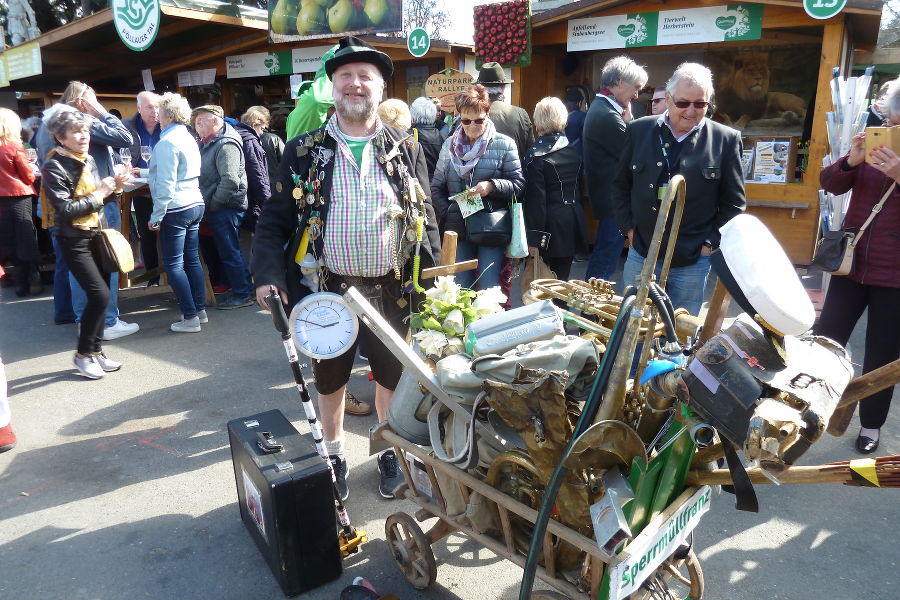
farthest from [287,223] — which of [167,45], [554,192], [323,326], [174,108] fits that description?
[167,45]

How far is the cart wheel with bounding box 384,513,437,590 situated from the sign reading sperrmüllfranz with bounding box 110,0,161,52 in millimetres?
7721

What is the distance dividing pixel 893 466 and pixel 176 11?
9485mm

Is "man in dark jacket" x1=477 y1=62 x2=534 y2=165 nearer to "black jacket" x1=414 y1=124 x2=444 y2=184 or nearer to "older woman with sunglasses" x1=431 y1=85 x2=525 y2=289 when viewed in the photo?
"black jacket" x1=414 y1=124 x2=444 y2=184

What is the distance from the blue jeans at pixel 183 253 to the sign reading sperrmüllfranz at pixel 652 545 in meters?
4.88

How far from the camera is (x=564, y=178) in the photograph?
4.81m

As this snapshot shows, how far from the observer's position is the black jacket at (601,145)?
4988mm

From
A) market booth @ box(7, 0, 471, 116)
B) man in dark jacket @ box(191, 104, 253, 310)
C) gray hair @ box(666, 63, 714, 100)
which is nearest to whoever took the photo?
gray hair @ box(666, 63, 714, 100)

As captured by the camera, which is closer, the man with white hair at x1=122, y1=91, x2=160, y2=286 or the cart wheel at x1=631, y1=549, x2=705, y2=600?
the cart wheel at x1=631, y1=549, x2=705, y2=600

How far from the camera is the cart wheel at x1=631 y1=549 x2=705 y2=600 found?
2041 mm

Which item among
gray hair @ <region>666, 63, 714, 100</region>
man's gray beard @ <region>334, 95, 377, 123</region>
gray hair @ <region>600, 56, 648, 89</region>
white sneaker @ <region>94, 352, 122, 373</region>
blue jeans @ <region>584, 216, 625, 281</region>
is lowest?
white sneaker @ <region>94, 352, 122, 373</region>

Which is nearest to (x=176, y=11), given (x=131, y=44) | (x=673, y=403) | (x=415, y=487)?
(x=131, y=44)

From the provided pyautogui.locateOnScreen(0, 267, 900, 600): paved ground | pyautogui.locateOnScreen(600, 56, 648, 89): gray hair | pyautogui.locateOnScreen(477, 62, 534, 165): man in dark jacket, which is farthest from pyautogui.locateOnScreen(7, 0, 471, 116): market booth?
pyautogui.locateOnScreen(0, 267, 900, 600): paved ground

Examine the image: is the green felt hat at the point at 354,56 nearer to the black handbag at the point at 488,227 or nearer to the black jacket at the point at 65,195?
the black handbag at the point at 488,227

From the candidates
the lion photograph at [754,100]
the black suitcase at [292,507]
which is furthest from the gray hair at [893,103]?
the lion photograph at [754,100]
